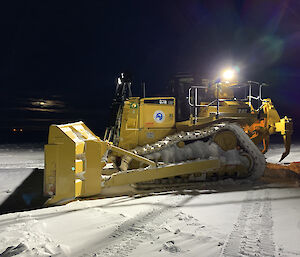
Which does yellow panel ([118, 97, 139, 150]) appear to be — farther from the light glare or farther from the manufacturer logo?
the light glare

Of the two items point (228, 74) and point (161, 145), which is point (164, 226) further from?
point (228, 74)

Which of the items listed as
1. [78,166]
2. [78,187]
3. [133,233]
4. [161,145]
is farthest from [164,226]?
[161,145]

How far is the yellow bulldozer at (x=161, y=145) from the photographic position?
462 cm

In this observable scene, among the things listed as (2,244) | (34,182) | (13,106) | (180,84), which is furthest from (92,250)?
(13,106)

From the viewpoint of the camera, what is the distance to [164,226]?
3375 mm

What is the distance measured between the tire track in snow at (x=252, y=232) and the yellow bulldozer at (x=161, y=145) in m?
1.51

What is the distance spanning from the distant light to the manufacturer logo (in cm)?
241

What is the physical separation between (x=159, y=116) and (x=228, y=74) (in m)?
2.65

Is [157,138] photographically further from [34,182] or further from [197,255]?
[197,255]

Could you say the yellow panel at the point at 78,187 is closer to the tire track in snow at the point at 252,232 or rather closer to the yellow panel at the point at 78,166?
the yellow panel at the point at 78,166

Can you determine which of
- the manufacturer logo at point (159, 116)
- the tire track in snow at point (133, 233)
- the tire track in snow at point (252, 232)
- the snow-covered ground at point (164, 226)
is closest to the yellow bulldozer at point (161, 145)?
the manufacturer logo at point (159, 116)

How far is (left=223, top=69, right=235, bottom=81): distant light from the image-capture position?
24.7ft

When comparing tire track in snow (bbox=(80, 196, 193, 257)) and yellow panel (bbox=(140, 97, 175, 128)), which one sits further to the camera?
yellow panel (bbox=(140, 97, 175, 128))

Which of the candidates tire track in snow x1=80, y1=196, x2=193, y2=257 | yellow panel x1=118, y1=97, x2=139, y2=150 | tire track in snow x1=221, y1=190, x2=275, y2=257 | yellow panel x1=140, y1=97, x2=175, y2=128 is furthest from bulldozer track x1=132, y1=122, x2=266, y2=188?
tire track in snow x1=80, y1=196, x2=193, y2=257
